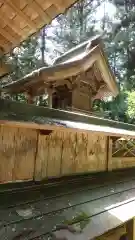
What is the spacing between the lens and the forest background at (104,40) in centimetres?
2098

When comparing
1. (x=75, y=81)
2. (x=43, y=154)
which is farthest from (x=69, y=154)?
(x=75, y=81)

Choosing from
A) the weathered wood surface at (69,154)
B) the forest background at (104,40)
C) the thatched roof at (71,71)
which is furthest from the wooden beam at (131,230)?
the forest background at (104,40)

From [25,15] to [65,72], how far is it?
14.8ft

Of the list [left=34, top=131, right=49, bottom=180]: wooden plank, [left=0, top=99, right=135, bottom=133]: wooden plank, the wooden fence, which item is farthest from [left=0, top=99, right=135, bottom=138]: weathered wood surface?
[left=34, top=131, right=49, bottom=180]: wooden plank

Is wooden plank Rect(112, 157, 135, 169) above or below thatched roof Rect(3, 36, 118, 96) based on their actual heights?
below

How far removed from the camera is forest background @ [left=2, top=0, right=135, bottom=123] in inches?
826

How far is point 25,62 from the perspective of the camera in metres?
21.0

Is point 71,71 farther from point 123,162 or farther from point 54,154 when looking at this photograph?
point 123,162

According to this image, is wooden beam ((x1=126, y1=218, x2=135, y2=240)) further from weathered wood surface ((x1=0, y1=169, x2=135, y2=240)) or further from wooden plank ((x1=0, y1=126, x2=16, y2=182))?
wooden plank ((x1=0, y1=126, x2=16, y2=182))

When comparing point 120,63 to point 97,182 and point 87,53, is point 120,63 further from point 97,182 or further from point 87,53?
point 97,182

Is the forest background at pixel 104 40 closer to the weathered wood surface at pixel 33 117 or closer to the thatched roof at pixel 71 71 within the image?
the thatched roof at pixel 71 71

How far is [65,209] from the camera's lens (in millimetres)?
3701

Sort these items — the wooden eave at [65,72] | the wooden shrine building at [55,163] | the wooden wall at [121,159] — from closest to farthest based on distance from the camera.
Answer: the wooden shrine building at [55,163] < the wooden eave at [65,72] < the wooden wall at [121,159]

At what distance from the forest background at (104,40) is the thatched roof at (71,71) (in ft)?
34.1
